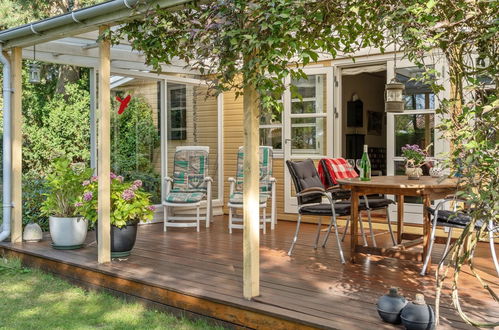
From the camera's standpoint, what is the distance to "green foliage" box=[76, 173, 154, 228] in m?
5.02

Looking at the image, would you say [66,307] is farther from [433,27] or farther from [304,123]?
[304,123]

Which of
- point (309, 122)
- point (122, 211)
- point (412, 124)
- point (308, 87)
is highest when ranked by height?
point (308, 87)

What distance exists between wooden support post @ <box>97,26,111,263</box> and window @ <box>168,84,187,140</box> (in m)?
3.20

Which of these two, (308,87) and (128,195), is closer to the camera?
(128,195)

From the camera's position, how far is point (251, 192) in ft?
12.2

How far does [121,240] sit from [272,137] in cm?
360

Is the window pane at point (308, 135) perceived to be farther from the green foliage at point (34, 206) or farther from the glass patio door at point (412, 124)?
the green foliage at point (34, 206)

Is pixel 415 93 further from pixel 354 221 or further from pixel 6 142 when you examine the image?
pixel 6 142

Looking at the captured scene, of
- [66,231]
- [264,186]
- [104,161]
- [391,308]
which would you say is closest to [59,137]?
[264,186]

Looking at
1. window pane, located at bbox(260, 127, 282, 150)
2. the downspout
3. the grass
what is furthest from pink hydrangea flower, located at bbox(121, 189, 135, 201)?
window pane, located at bbox(260, 127, 282, 150)

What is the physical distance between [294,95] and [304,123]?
4255 mm

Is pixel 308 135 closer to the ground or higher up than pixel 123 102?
closer to the ground

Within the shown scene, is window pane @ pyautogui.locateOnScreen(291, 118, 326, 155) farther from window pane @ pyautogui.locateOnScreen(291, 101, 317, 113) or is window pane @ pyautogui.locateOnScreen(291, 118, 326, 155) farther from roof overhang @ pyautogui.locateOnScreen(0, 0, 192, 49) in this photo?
roof overhang @ pyautogui.locateOnScreen(0, 0, 192, 49)

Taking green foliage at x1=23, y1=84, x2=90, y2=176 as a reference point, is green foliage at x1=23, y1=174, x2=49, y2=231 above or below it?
below
